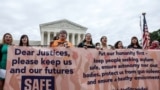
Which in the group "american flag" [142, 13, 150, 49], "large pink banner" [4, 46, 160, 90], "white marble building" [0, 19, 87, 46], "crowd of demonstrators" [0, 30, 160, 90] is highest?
"white marble building" [0, 19, 87, 46]

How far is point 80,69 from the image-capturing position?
9.39m

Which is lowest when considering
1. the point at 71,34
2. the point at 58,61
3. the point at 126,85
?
the point at 126,85

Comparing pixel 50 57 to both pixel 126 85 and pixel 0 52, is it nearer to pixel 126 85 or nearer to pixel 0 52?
pixel 0 52

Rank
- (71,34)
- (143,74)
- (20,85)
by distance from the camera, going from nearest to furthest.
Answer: (20,85) → (143,74) → (71,34)

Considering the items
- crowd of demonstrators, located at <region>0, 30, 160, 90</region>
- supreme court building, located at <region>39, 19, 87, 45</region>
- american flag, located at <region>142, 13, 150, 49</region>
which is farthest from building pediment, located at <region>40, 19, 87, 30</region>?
crowd of demonstrators, located at <region>0, 30, 160, 90</region>

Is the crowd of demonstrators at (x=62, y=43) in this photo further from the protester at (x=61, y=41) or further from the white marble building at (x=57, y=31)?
the white marble building at (x=57, y=31)

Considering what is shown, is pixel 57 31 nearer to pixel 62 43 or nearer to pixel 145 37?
pixel 145 37

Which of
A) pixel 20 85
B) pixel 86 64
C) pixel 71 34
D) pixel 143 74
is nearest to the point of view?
pixel 20 85

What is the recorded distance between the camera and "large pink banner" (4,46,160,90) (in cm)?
901

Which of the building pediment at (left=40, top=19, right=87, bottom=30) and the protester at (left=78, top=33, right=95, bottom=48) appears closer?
the protester at (left=78, top=33, right=95, bottom=48)

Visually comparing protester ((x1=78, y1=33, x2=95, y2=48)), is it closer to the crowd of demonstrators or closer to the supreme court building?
the crowd of demonstrators

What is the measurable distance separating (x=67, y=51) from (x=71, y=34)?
8599cm

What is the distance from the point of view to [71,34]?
95375 mm

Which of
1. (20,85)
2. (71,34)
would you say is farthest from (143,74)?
(71,34)
